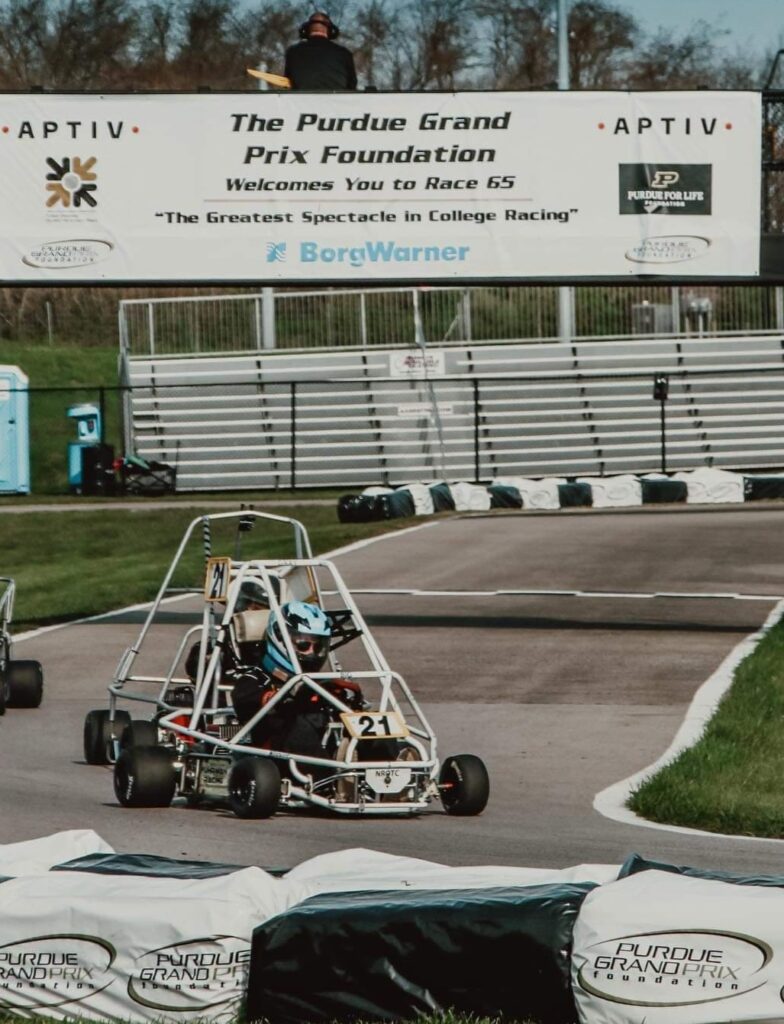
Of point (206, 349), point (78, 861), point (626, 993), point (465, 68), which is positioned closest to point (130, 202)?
point (78, 861)

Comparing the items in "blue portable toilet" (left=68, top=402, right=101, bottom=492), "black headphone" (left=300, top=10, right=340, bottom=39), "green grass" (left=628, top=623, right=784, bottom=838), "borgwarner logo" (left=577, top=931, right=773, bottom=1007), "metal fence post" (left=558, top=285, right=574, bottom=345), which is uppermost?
"black headphone" (left=300, top=10, right=340, bottom=39)

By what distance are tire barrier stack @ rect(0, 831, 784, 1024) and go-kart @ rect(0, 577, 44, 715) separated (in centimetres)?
747

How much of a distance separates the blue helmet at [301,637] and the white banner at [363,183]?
6773 millimetres

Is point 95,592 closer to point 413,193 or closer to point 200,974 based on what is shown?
point 413,193

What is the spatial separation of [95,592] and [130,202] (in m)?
6.16

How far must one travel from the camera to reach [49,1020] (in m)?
5.78

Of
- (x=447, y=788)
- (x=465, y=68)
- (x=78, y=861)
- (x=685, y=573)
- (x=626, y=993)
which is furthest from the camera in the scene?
(x=465, y=68)

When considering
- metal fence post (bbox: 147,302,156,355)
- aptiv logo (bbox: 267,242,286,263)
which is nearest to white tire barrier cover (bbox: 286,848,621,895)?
aptiv logo (bbox: 267,242,286,263)

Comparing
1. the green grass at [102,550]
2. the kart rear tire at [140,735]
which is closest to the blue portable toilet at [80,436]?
the green grass at [102,550]

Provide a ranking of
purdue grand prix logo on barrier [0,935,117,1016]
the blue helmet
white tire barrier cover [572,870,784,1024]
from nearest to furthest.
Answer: white tire barrier cover [572,870,784,1024]
purdue grand prix logo on barrier [0,935,117,1016]
the blue helmet

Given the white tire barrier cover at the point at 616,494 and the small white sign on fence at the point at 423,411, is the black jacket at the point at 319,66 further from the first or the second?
the small white sign on fence at the point at 423,411

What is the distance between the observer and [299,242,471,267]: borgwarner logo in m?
16.6

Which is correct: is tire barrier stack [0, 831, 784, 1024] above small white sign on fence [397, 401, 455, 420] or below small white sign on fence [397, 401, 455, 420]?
below

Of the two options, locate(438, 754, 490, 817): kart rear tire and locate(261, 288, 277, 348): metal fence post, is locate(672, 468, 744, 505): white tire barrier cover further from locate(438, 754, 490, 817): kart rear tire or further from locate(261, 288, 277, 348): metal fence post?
locate(438, 754, 490, 817): kart rear tire
